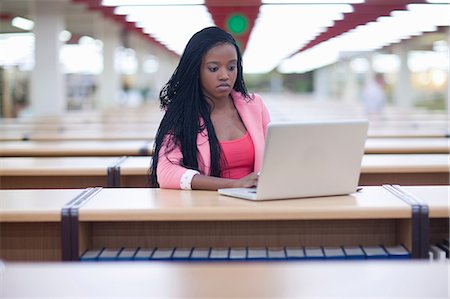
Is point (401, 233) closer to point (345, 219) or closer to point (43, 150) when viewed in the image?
point (345, 219)

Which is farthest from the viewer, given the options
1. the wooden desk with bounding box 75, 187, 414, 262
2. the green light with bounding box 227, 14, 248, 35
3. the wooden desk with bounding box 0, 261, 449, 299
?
the green light with bounding box 227, 14, 248, 35

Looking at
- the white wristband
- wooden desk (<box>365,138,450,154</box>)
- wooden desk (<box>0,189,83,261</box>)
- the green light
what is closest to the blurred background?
the green light

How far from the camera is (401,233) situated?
8.87 feet

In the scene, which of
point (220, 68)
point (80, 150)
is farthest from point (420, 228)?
point (80, 150)

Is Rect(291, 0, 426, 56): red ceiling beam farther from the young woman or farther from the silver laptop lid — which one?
the silver laptop lid

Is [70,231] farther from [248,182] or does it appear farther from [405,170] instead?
[405,170]

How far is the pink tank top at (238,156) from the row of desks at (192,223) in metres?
0.24

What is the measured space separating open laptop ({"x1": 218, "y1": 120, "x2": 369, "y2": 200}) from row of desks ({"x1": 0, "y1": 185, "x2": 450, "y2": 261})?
0.04m

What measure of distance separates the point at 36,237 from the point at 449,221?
1.47m

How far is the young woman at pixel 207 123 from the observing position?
2.96 meters

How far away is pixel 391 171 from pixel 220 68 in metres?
1.28

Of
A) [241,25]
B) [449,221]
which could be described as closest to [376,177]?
[449,221]

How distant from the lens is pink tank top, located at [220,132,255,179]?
3.01 meters

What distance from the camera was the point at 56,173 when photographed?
3967 mm
